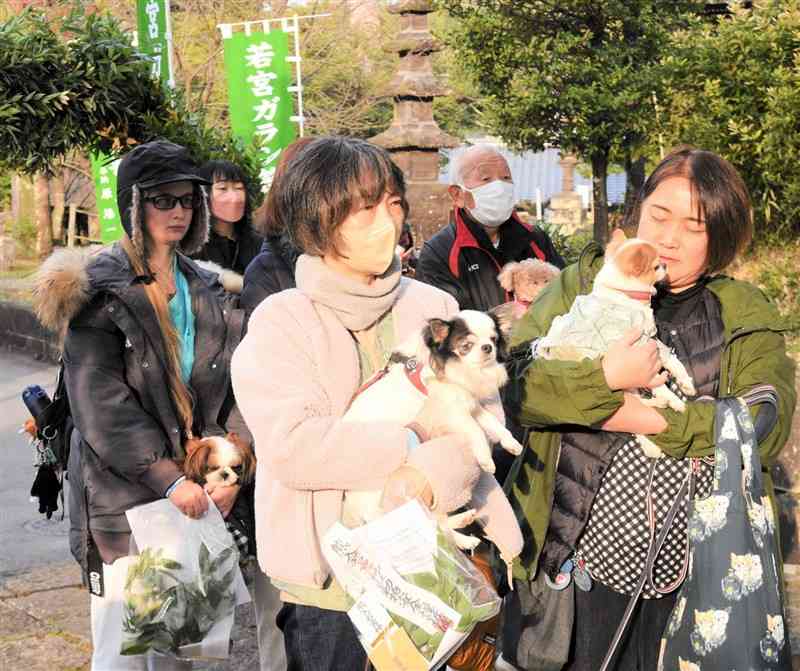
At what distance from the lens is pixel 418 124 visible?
1544 centimetres

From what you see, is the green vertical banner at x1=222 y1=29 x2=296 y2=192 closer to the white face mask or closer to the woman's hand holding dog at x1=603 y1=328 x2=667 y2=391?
the white face mask

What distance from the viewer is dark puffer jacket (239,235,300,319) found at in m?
4.61

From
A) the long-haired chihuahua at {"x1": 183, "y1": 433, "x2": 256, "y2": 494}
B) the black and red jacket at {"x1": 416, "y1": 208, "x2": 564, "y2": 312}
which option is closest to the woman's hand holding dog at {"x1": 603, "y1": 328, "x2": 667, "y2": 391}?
the long-haired chihuahua at {"x1": 183, "y1": 433, "x2": 256, "y2": 494}

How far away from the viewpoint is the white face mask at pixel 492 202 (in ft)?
18.7

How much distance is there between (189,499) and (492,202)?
245 cm

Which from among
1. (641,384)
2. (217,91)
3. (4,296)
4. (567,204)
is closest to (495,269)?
(641,384)

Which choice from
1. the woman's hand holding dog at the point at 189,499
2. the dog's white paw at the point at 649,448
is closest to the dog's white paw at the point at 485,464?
the dog's white paw at the point at 649,448

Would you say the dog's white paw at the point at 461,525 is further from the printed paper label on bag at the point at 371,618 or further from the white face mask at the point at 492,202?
the white face mask at the point at 492,202

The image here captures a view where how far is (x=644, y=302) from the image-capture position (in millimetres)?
3164

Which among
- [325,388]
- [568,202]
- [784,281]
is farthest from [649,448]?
[568,202]

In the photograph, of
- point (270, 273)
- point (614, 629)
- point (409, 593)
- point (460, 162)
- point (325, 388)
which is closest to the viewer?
point (409, 593)

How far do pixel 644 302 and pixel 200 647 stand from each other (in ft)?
6.85

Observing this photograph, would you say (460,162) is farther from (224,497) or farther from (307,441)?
(307,441)

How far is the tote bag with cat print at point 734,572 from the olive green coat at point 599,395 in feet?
0.32
